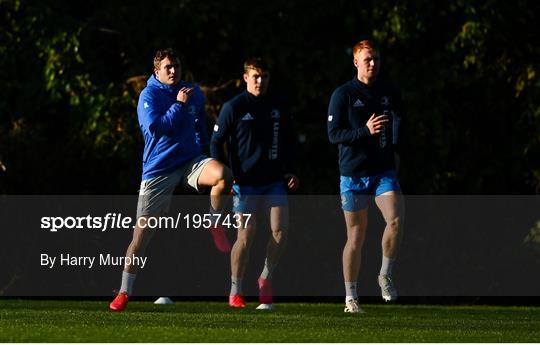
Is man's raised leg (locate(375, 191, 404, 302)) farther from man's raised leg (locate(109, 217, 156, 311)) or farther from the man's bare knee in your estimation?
man's raised leg (locate(109, 217, 156, 311))

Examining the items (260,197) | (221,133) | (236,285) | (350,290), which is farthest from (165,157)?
(350,290)

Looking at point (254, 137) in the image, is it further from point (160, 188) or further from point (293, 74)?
point (293, 74)

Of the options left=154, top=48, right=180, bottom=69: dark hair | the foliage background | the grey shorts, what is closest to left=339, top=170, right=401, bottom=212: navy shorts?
the grey shorts

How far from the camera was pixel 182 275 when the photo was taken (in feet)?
59.9

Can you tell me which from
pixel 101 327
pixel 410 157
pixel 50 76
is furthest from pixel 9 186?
pixel 101 327

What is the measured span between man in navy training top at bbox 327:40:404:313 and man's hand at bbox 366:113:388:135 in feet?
0.70

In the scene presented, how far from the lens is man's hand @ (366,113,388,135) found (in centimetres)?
1125

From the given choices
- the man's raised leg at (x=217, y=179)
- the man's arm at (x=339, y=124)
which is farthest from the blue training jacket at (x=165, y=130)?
the man's arm at (x=339, y=124)

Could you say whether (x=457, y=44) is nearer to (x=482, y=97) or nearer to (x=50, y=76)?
(x=482, y=97)

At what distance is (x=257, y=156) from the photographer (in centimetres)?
1229

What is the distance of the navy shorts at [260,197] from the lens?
485 inches

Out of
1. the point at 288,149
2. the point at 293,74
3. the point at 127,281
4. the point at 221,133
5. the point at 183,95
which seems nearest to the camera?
the point at 183,95

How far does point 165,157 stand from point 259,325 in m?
2.03

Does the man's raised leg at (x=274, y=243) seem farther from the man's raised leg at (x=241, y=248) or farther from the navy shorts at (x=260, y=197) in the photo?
the man's raised leg at (x=241, y=248)
